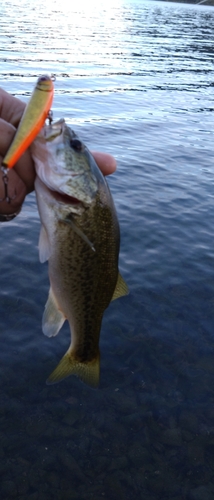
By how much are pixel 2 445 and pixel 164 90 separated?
2922 cm

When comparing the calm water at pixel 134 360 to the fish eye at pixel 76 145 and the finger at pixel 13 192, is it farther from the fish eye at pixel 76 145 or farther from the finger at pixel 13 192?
the fish eye at pixel 76 145

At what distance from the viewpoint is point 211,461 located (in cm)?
696

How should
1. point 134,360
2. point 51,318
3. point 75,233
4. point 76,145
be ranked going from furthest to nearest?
point 134,360
point 51,318
point 75,233
point 76,145

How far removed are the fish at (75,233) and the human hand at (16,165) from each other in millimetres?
85

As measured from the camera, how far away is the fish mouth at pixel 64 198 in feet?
10.9

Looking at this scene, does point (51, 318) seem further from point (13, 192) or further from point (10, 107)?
point (10, 107)

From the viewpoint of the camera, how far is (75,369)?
427 cm

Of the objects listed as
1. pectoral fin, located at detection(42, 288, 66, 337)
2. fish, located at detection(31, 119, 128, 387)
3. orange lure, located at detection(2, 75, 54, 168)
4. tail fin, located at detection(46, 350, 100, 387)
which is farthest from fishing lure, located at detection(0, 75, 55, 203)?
tail fin, located at detection(46, 350, 100, 387)

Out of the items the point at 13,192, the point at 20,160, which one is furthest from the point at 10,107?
the point at 13,192

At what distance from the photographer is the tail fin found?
425 centimetres

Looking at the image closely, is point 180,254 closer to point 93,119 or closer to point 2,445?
point 2,445

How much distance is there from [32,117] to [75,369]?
→ 96.3 inches

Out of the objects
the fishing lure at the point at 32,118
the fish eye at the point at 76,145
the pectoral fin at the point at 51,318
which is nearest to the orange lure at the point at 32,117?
the fishing lure at the point at 32,118

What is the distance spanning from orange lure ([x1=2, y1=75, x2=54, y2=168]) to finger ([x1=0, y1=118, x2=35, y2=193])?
13.3 inches
